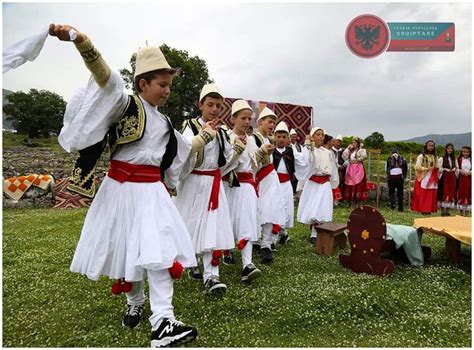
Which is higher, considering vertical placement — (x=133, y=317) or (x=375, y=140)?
(x=375, y=140)

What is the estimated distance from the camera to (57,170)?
14.4m

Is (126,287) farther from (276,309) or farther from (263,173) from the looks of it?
(263,173)

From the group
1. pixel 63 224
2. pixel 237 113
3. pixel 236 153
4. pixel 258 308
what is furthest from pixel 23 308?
pixel 63 224

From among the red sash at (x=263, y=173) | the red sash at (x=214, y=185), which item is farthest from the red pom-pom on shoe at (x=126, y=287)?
the red sash at (x=263, y=173)

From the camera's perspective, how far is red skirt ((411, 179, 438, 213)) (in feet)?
34.7

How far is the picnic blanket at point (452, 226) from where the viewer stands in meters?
4.34

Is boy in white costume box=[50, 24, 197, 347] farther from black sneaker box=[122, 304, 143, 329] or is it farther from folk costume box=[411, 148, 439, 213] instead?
folk costume box=[411, 148, 439, 213]

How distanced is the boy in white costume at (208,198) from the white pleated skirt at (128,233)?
99 centimetres

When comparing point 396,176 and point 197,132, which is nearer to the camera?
point 197,132

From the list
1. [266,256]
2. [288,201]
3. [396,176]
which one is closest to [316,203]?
[288,201]

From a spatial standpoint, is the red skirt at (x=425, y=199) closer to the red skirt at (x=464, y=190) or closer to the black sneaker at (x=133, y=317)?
the red skirt at (x=464, y=190)

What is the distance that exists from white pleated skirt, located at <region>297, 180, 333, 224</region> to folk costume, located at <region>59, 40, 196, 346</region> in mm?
3923

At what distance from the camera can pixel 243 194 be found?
4426mm

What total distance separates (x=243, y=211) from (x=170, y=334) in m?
2.00
